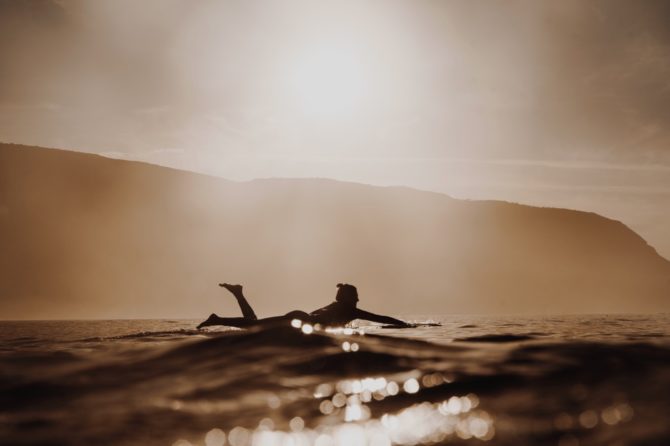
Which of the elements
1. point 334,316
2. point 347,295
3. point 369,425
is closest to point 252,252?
point 347,295

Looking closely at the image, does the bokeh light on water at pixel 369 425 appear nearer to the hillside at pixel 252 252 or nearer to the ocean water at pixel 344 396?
the ocean water at pixel 344 396

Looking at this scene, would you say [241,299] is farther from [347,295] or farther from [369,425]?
[369,425]

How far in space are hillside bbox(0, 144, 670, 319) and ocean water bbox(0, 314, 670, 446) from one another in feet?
506

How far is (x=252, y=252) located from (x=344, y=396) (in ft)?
568

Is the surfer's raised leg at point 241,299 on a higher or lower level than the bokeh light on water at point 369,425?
higher

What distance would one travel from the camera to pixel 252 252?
178875 mm

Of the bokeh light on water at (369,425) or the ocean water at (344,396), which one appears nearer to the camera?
the bokeh light on water at (369,425)

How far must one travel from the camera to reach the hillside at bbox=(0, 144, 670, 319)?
158750 millimetres

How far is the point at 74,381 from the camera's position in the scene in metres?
9.59

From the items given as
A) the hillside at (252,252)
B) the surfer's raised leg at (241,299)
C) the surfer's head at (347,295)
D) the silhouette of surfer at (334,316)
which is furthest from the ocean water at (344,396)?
the hillside at (252,252)

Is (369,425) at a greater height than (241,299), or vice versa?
(241,299)

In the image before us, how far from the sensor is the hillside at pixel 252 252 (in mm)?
158750

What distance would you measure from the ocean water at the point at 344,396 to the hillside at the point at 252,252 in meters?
154

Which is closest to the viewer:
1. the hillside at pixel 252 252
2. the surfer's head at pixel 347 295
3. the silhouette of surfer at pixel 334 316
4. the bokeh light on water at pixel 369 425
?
the bokeh light on water at pixel 369 425
